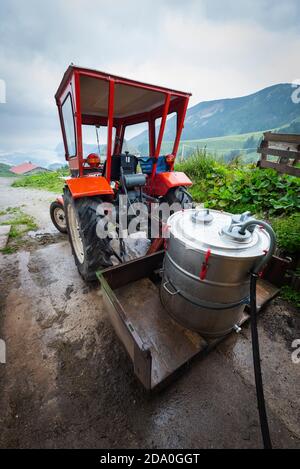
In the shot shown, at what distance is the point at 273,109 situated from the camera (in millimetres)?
58688

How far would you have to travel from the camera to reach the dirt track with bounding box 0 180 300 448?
121 cm

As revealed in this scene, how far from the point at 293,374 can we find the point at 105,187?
2.49 meters

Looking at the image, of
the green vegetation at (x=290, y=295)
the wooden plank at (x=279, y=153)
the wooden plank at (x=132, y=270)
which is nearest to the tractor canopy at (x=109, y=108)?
the wooden plank at (x=132, y=270)

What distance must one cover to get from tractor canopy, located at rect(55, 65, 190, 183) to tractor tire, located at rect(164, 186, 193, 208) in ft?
1.34

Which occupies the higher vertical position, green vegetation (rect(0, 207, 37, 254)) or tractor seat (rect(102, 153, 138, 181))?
tractor seat (rect(102, 153, 138, 181))

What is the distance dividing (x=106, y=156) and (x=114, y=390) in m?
2.35

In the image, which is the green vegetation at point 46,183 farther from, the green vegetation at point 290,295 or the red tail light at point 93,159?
the green vegetation at point 290,295

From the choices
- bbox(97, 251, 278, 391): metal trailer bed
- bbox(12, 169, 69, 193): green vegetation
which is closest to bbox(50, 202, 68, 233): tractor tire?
bbox(97, 251, 278, 391): metal trailer bed

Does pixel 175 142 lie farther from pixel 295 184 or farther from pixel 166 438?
pixel 166 438

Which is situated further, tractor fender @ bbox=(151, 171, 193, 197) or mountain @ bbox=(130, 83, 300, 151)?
mountain @ bbox=(130, 83, 300, 151)

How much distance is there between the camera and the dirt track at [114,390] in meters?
1.21

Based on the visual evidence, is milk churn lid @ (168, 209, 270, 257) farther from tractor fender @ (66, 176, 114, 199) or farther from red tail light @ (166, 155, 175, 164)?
red tail light @ (166, 155, 175, 164)

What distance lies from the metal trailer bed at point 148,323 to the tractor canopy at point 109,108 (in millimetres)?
1250

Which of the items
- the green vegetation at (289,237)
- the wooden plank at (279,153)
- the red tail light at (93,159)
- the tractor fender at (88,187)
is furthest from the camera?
the wooden plank at (279,153)
